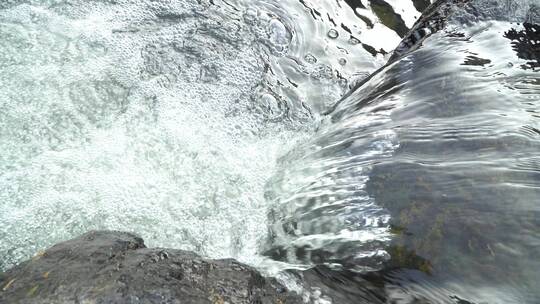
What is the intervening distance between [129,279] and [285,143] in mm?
2508

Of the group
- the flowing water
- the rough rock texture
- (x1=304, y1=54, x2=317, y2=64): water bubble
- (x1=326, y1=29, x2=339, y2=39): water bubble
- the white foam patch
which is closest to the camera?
the rough rock texture

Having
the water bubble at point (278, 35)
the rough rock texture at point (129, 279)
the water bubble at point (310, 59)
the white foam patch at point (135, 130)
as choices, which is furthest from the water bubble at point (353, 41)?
the rough rock texture at point (129, 279)

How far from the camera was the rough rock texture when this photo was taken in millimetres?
1829

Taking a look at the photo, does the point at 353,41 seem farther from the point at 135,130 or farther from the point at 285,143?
the point at 135,130

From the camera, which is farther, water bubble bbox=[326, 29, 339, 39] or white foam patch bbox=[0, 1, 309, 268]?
water bubble bbox=[326, 29, 339, 39]

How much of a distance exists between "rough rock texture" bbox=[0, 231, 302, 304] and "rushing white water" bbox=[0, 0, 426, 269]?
83 centimetres

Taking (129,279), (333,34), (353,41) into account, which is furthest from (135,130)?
(353,41)

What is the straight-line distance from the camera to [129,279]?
188cm

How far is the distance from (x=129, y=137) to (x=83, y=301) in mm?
2113

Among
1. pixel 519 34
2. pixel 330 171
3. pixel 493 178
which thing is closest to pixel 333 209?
pixel 330 171

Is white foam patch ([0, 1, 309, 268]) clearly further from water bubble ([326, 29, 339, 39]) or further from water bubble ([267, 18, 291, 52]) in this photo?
water bubble ([326, 29, 339, 39])

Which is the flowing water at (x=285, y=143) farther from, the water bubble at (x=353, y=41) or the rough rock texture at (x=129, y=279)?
the rough rock texture at (x=129, y=279)

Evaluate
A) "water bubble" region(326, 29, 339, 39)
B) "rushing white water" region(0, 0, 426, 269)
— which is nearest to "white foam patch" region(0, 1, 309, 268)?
"rushing white water" region(0, 0, 426, 269)

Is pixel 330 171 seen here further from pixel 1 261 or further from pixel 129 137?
pixel 1 261
